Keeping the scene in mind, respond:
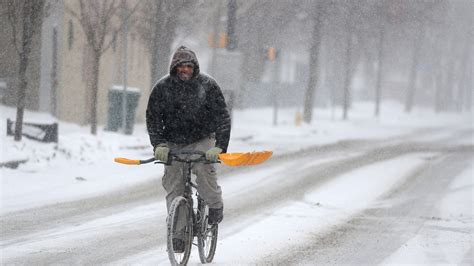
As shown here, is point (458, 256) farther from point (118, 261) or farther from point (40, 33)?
point (40, 33)

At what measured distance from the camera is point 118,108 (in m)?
25.1

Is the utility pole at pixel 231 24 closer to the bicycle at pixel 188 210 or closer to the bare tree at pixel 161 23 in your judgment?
the bare tree at pixel 161 23

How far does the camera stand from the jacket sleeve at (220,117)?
7.95 m

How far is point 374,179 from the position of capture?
17.6m

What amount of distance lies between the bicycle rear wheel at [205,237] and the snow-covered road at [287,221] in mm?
169

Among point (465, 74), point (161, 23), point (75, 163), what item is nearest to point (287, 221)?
point (75, 163)

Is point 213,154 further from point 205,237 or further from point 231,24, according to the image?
point 231,24

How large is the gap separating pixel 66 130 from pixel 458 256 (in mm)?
16061

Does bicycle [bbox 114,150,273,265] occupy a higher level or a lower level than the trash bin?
higher

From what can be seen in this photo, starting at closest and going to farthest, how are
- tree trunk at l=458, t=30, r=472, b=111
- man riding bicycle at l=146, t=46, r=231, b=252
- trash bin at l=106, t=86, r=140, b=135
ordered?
man riding bicycle at l=146, t=46, r=231, b=252 < trash bin at l=106, t=86, r=140, b=135 < tree trunk at l=458, t=30, r=472, b=111

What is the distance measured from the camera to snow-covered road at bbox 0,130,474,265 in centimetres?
921

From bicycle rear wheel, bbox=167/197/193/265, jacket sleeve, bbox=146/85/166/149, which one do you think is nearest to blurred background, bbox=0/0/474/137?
jacket sleeve, bbox=146/85/166/149

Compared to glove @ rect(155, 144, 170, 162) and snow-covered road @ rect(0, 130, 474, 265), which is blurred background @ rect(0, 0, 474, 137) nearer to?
snow-covered road @ rect(0, 130, 474, 265)

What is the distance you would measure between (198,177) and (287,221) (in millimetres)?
3890
